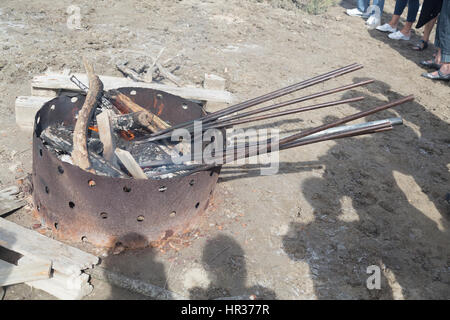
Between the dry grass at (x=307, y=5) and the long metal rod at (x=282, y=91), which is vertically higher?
the long metal rod at (x=282, y=91)

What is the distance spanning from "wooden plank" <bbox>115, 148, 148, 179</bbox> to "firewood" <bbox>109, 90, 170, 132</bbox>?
32.5 inches

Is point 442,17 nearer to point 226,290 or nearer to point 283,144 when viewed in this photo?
point 283,144

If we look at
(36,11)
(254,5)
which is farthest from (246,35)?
(36,11)

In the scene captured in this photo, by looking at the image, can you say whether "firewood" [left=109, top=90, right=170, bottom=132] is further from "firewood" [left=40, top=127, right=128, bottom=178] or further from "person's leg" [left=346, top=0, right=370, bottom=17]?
"person's leg" [left=346, top=0, right=370, bottom=17]

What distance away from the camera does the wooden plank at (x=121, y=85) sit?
14.1 ft

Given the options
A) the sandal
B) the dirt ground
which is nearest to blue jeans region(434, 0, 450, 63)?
the dirt ground

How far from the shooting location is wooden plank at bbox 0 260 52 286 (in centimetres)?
254

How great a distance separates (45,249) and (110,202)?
1.94 feet

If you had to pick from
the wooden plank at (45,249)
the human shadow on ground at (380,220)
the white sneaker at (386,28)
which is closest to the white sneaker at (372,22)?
the white sneaker at (386,28)

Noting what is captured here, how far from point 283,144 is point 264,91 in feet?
11.4

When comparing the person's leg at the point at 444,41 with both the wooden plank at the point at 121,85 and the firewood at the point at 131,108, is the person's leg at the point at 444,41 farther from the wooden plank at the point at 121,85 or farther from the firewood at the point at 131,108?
the firewood at the point at 131,108

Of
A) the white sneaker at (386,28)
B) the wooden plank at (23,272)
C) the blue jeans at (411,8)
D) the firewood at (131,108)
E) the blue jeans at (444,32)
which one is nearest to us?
the wooden plank at (23,272)

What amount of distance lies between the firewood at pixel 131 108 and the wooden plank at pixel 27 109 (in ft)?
3.44

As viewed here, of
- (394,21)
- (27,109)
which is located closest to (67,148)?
(27,109)
